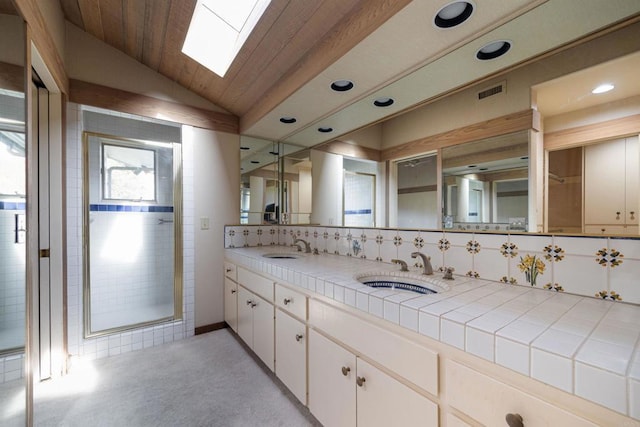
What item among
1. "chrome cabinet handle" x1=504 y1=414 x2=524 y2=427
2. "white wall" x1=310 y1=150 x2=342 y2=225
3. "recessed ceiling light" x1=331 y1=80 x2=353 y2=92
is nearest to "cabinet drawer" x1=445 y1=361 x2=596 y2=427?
"chrome cabinet handle" x1=504 y1=414 x2=524 y2=427

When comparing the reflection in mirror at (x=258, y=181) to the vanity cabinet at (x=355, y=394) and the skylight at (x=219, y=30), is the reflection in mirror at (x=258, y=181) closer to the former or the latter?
the skylight at (x=219, y=30)

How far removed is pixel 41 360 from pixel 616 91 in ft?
11.0

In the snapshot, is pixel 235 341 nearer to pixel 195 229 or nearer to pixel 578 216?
pixel 195 229

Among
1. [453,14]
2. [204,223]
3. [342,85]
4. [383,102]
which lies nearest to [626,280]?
[453,14]

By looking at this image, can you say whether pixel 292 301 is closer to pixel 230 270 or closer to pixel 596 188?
pixel 230 270

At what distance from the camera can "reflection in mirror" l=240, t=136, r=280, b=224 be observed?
2762 mm

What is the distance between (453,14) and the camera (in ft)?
3.62

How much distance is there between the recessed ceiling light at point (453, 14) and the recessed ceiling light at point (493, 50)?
22cm

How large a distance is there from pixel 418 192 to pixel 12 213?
83.1 inches

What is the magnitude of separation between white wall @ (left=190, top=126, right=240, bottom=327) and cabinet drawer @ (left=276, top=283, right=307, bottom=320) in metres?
1.19

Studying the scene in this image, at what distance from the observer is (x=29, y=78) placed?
1229 mm

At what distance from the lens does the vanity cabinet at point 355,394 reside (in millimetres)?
882

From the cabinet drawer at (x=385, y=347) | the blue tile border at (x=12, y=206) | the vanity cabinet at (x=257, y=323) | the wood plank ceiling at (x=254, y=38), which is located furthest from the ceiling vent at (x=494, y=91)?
the blue tile border at (x=12, y=206)

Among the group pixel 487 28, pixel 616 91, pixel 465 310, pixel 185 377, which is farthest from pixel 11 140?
pixel 616 91
